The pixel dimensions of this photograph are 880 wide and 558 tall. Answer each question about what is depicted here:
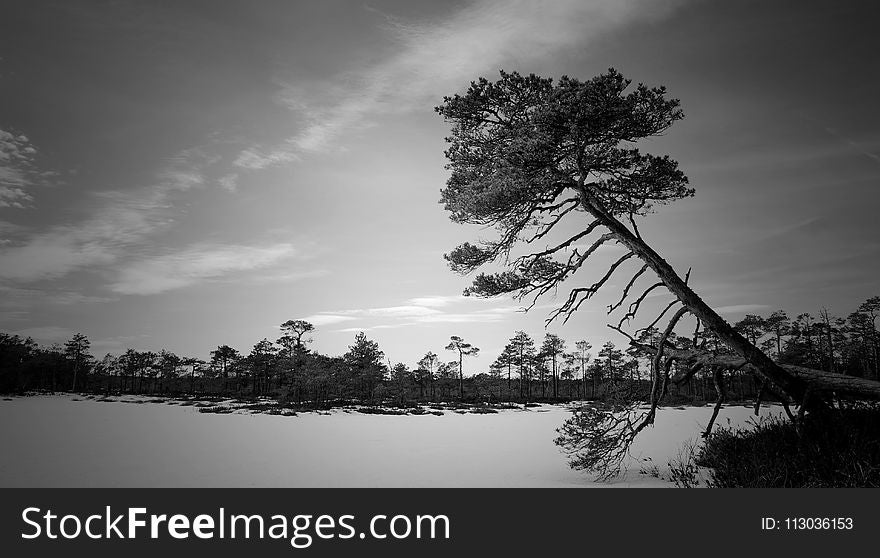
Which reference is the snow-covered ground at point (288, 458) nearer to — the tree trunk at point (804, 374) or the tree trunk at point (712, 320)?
the tree trunk at point (804, 374)

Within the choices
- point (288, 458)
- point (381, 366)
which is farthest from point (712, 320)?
point (381, 366)

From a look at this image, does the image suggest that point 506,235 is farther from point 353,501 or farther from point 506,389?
point 506,389

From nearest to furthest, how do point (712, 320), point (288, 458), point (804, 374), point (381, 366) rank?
point (712, 320) → point (804, 374) → point (288, 458) → point (381, 366)

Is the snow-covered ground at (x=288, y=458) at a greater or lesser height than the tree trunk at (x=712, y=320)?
lesser

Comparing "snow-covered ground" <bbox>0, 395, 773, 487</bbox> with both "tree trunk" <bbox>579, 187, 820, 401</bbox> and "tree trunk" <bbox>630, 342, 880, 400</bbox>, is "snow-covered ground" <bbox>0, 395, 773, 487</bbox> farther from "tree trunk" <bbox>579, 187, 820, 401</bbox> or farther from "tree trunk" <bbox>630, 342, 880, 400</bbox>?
"tree trunk" <bbox>579, 187, 820, 401</bbox>

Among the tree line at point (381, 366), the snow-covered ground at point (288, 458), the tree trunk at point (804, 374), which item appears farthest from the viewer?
the tree line at point (381, 366)

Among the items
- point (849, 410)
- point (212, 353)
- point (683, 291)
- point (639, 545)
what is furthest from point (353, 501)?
point (212, 353)

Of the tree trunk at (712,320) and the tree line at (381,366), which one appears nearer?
the tree trunk at (712,320)

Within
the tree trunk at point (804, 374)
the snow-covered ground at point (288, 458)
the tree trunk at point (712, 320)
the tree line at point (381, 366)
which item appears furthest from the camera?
the tree line at point (381, 366)

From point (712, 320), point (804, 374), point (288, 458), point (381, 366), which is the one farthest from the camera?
point (381, 366)

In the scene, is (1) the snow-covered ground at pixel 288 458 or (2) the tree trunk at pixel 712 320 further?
(1) the snow-covered ground at pixel 288 458

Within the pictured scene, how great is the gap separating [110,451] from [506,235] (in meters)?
12.1

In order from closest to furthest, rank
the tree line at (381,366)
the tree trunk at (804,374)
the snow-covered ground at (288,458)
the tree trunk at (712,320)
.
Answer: the tree trunk at (804,374), the tree trunk at (712,320), the snow-covered ground at (288,458), the tree line at (381,366)

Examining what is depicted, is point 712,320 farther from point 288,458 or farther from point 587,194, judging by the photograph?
point 288,458
